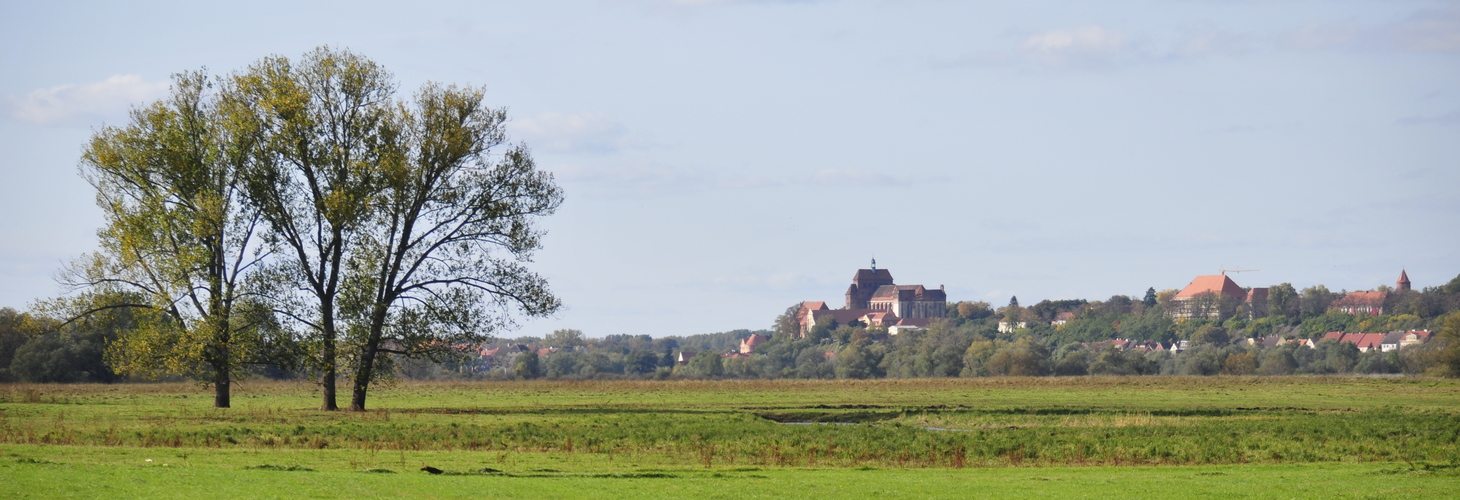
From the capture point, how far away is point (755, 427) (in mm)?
36281

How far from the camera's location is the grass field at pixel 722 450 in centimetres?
2133

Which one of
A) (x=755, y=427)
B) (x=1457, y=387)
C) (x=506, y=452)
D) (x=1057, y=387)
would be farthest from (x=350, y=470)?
(x=1457, y=387)

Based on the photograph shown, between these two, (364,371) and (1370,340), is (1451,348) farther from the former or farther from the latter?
(1370,340)

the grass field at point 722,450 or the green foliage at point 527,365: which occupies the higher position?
the green foliage at point 527,365

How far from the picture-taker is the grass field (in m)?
21.3

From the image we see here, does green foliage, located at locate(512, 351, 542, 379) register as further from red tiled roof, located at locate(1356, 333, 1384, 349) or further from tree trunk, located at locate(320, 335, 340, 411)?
red tiled roof, located at locate(1356, 333, 1384, 349)

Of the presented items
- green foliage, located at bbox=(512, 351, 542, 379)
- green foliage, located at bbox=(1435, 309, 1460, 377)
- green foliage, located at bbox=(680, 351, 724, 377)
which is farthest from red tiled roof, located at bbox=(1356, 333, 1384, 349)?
green foliage, located at bbox=(512, 351, 542, 379)

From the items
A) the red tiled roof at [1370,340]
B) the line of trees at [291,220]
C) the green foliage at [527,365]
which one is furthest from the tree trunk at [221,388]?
the red tiled roof at [1370,340]

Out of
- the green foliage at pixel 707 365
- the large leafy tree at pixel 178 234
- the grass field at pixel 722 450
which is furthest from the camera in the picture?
the green foliage at pixel 707 365

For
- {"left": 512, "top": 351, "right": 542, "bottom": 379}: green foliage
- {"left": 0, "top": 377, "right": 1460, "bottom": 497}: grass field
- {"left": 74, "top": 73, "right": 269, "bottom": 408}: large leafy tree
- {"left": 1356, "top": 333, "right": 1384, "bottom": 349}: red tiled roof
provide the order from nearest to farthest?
{"left": 0, "top": 377, "right": 1460, "bottom": 497}: grass field → {"left": 74, "top": 73, "right": 269, "bottom": 408}: large leafy tree → {"left": 512, "top": 351, "right": 542, "bottom": 379}: green foliage → {"left": 1356, "top": 333, "right": 1384, "bottom": 349}: red tiled roof

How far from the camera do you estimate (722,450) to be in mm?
30016

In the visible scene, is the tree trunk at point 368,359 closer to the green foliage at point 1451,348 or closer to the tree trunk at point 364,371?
the tree trunk at point 364,371

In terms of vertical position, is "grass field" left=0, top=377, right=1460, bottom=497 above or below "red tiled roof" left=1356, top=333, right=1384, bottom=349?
below

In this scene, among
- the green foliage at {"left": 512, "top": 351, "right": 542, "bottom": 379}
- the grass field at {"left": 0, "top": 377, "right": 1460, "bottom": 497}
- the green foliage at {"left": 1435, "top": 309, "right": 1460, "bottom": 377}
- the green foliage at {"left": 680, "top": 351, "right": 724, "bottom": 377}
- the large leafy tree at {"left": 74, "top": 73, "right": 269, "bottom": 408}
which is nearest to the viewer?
the grass field at {"left": 0, "top": 377, "right": 1460, "bottom": 497}
